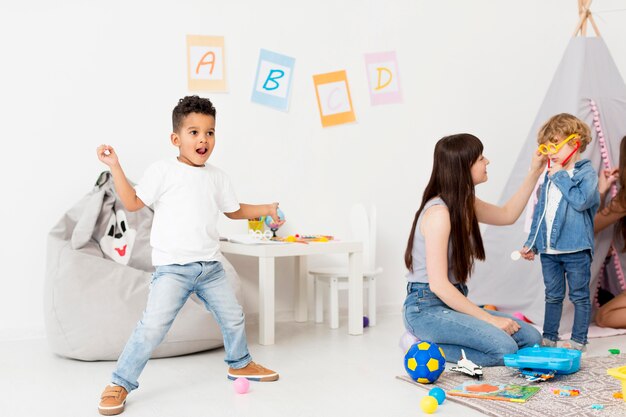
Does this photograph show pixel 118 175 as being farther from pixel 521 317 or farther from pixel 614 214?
pixel 614 214

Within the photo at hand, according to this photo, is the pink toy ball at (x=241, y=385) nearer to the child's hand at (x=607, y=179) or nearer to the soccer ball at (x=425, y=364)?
the soccer ball at (x=425, y=364)

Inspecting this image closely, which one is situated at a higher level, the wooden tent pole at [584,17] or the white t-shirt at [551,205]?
the wooden tent pole at [584,17]

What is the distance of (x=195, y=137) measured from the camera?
6.86 feet

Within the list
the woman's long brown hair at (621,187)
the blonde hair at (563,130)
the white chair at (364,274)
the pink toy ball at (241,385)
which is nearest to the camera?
the pink toy ball at (241,385)

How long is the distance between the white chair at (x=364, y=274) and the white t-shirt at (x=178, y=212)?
109 centimetres

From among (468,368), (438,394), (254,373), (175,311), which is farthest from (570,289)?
(175,311)

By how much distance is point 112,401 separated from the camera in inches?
73.3

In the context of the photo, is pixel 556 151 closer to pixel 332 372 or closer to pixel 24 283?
pixel 332 372

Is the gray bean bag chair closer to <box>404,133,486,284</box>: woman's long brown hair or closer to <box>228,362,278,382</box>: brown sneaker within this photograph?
<box>228,362,278,382</box>: brown sneaker

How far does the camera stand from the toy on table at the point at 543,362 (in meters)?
2.07

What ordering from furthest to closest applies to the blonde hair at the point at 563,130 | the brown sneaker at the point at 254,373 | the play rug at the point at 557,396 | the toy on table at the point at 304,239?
1. the toy on table at the point at 304,239
2. the blonde hair at the point at 563,130
3. the brown sneaker at the point at 254,373
4. the play rug at the point at 557,396

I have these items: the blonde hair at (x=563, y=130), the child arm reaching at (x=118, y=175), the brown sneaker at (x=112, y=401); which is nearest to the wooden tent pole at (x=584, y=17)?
the blonde hair at (x=563, y=130)

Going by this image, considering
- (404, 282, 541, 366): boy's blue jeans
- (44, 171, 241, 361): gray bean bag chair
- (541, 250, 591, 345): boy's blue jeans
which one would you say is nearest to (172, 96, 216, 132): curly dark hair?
(44, 171, 241, 361): gray bean bag chair

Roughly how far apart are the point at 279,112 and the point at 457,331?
1.51 m
